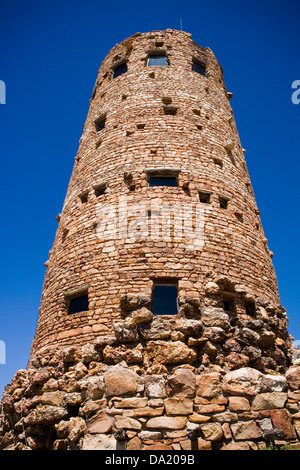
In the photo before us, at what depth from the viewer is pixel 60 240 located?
10.6 m

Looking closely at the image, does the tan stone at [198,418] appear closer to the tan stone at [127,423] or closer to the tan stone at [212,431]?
the tan stone at [212,431]

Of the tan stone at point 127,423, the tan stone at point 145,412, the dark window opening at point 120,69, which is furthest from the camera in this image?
the dark window opening at point 120,69

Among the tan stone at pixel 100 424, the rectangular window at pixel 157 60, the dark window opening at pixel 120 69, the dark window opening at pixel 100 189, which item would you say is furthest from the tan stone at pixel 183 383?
the dark window opening at pixel 120 69

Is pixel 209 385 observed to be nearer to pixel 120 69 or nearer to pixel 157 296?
pixel 157 296

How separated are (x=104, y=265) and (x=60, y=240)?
9.47ft

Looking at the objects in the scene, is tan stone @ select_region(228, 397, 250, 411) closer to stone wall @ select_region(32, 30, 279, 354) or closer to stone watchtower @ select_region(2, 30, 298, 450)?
stone watchtower @ select_region(2, 30, 298, 450)

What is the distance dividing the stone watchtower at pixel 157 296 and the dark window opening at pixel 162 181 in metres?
0.04

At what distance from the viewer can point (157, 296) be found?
7820 mm

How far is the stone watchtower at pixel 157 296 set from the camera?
18.2 ft

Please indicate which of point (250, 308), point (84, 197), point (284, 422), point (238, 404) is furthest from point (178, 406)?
point (84, 197)

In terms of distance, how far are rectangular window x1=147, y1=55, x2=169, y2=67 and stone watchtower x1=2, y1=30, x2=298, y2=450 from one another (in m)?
0.60

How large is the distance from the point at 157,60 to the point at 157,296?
1071cm
